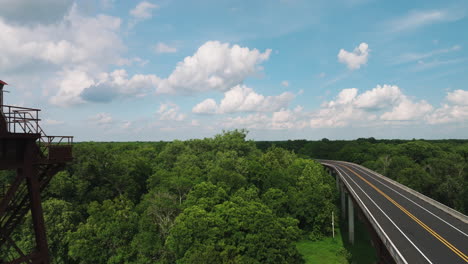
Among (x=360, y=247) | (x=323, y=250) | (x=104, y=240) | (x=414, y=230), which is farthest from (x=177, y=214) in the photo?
(x=360, y=247)

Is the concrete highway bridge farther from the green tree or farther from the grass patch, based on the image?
the green tree

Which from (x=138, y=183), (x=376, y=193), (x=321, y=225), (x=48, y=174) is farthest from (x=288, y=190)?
(x=48, y=174)

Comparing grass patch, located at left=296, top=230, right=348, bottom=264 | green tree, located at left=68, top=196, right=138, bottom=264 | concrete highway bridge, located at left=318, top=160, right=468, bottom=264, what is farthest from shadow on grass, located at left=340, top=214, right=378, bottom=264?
green tree, located at left=68, top=196, right=138, bottom=264

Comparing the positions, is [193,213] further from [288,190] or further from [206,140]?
[206,140]

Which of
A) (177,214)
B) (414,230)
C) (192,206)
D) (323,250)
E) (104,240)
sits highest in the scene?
(192,206)

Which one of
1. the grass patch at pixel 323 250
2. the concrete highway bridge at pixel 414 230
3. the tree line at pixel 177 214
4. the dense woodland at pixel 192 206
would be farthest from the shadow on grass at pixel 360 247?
the concrete highway bridge at pixel 414 230

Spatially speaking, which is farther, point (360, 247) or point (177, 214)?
point (360, 247)

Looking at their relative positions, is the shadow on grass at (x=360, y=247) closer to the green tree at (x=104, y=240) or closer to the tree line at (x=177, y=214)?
the tree line at (x=177, y=214)

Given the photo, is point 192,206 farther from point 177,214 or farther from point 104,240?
point 104,240
